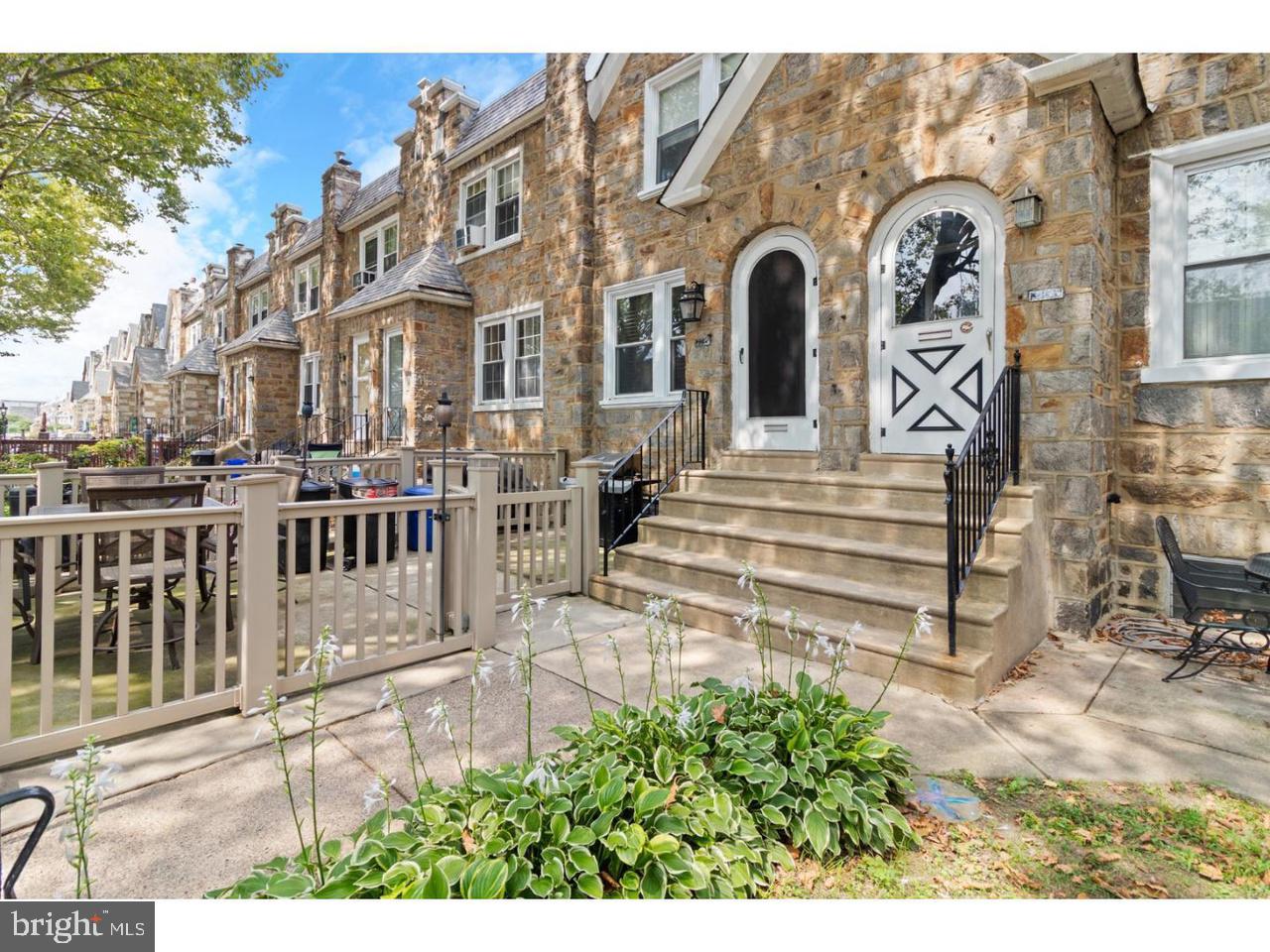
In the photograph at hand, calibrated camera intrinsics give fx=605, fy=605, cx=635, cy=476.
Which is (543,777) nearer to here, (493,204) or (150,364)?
(493,204)

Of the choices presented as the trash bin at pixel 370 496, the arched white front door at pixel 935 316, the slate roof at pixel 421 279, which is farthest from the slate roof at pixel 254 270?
the arched white front door at pixel 935 316

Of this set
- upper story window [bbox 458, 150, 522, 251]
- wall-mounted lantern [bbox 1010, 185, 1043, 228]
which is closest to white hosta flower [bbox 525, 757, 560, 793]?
wall-mounted lantern [bbox 1010, 185, 1043, 228]

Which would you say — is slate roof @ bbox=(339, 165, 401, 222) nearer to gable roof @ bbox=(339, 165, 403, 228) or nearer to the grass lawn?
gable roof @ bbox=(339, 165, 403, 228)

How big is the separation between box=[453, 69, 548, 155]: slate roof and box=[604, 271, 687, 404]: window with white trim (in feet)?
13.7

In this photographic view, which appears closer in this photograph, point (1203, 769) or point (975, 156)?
point (1203, 769)

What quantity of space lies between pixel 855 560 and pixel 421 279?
1025 centimetres

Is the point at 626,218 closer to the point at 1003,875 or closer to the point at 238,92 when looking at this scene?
the point at 238,92

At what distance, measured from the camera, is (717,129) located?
6.53 m

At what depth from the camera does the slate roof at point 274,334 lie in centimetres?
1741

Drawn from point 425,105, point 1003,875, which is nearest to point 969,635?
point 1003,875

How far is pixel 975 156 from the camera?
4883mm

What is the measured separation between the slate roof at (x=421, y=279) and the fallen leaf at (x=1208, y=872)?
39.5ft

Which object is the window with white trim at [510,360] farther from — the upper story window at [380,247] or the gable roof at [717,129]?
the upper story window at [380,247]
